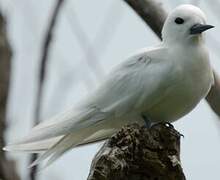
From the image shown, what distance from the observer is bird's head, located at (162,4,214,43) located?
593cm

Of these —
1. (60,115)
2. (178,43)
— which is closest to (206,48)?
(178,43)

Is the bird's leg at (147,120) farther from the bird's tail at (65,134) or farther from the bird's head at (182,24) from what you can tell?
the bird's head at (182,24)

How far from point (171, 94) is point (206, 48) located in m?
0.52

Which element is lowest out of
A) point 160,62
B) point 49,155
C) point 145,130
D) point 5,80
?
point 145,130

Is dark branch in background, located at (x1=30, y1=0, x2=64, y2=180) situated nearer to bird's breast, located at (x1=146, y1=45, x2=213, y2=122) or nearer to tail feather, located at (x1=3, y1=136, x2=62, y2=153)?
tail feather, located at (x1=3, y1=136, x2=62, y2=153)

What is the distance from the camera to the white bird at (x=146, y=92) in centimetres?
568

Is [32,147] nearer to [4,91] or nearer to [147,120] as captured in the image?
[147,120]

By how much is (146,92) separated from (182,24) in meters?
0.59

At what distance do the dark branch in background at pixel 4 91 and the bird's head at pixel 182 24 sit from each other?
141cm

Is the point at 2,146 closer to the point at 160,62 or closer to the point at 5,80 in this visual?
the point at 5,80

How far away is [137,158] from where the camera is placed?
4.38m

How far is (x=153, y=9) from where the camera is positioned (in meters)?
5.83

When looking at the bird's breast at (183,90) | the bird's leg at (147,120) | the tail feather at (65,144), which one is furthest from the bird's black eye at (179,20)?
the tail feather at (65,144)

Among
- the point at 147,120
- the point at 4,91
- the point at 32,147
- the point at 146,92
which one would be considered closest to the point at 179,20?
the point at 146,92
